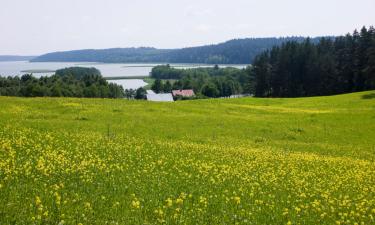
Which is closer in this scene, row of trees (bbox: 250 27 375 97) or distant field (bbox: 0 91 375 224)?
distant field (bbox: 0 91 375 224)

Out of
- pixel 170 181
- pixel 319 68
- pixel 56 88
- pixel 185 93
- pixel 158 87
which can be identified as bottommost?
pixel 185 93

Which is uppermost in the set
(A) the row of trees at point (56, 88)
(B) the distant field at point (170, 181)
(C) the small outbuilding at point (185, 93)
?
(B) the distant field at point (170, 181)

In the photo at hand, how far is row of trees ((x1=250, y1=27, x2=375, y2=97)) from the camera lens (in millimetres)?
96062

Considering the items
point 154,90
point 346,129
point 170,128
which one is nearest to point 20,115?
point 170,128

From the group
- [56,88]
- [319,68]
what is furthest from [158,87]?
[319,68]

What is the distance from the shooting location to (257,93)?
12231 cm

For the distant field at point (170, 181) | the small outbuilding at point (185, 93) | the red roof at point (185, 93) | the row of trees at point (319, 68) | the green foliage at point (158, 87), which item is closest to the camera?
the distant field at point (170, 181)

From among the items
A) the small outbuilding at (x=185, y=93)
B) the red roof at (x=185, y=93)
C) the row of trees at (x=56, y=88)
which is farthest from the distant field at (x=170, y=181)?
the red roof at (x=185, y=93)

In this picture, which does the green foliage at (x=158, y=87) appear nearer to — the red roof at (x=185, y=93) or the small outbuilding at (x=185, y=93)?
the small outbuilding at (x=185, y=93)

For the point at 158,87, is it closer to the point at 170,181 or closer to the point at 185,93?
the point at 185,93

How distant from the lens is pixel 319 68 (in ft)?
341

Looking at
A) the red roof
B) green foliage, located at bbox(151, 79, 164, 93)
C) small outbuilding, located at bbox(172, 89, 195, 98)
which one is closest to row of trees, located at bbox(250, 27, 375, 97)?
small outbuilding, located at bbox(172, 89, 195, 98)

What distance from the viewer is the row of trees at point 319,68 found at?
315 ft

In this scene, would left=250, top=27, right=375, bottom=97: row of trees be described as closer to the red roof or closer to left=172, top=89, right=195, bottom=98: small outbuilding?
left=172, top=89, right=195, bottom=98: small outbuilding
